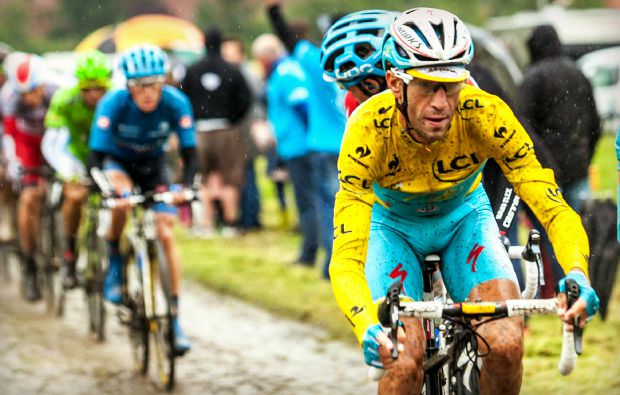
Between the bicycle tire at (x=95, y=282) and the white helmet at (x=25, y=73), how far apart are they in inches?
80.9

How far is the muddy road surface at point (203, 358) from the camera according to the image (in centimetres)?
788

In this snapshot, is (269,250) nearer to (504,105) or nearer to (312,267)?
(312,267)

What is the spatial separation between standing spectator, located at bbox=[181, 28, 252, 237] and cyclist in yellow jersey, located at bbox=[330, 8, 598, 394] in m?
9.11

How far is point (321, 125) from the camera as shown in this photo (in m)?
10.9

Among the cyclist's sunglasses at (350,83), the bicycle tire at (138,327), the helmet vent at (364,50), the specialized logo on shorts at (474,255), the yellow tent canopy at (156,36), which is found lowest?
the bicycle tire at (138,327)

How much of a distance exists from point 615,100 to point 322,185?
19.6m

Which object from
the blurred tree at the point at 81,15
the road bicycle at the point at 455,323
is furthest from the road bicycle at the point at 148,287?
the blurred tree at the point at 81,15

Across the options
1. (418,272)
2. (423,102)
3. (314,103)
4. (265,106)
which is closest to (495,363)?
(418,272)

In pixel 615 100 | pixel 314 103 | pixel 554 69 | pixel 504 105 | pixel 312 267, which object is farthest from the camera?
pixel 615 100

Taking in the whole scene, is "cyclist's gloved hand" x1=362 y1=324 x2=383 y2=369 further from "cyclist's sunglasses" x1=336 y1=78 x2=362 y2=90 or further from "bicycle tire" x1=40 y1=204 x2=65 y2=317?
"bicycle tire" x1=40 y1=204 x2=65 y2=317

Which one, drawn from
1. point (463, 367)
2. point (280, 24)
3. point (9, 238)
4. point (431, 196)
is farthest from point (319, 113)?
point (463, 367)

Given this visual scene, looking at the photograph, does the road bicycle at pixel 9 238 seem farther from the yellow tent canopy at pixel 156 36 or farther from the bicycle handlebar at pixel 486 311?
the yellow tent canopy at pixel 156 36

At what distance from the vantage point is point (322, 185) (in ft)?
36.6

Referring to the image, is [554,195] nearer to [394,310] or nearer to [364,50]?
[394,310]
